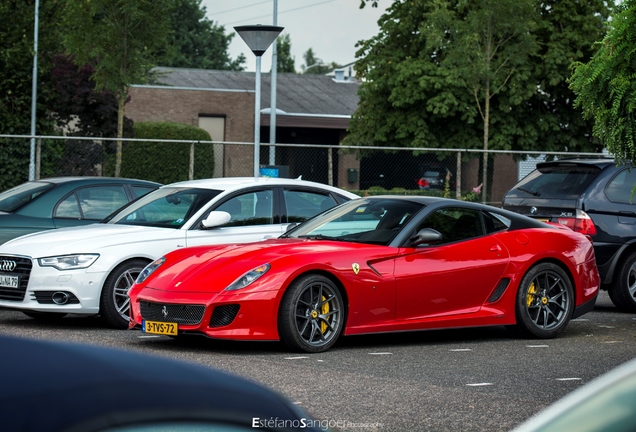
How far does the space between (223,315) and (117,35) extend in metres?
15.6

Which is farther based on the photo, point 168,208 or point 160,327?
point 168,208

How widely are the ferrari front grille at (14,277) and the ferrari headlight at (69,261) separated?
7.1 inches

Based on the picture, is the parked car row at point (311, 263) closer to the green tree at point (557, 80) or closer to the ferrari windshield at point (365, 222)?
the ferrari windshield at point (365, 222)

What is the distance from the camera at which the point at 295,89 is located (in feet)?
184

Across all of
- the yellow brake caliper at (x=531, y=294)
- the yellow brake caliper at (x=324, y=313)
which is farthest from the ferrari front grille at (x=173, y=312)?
the yellow brake caliper at (x=531, y=294)

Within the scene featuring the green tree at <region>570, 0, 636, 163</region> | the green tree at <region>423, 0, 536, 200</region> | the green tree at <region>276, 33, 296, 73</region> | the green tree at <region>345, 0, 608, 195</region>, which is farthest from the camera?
the green tree at <region>276, 33, 296, 73</region>

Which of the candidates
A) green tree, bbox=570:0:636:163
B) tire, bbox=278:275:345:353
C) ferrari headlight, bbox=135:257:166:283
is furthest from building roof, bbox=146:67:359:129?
tire, bbox=278:275:345:353

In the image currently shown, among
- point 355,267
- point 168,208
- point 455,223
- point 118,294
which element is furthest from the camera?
point 168,208

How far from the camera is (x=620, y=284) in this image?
40.2 feet

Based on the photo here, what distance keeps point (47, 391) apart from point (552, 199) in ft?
37.0

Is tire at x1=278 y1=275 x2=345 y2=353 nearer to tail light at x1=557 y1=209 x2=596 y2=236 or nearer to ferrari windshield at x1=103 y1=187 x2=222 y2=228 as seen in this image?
ferrari windshield at x1=103 y1=187 x2=222 y2=228

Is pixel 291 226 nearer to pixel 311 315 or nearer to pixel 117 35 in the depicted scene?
pixel 311 315

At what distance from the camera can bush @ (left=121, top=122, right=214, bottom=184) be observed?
32406 millimetres

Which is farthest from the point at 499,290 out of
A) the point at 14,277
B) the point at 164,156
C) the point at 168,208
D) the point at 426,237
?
the point at 164,156
